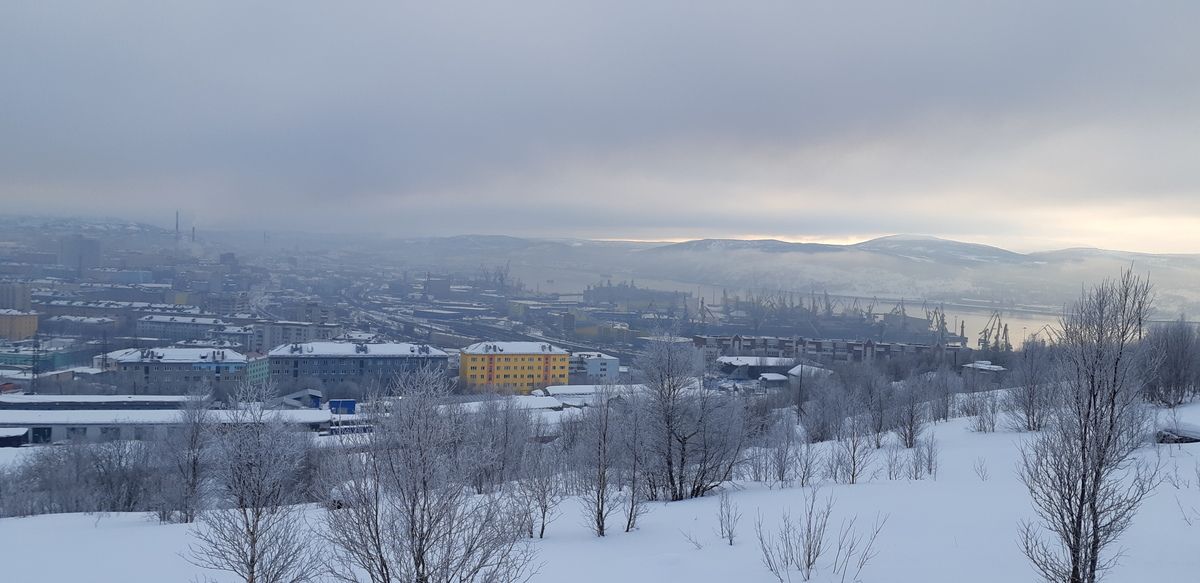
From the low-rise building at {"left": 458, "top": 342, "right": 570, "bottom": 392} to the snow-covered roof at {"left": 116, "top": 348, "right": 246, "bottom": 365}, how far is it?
40.3ft

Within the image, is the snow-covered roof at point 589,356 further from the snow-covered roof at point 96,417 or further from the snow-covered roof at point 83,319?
the snow-covered roof at point 83,319

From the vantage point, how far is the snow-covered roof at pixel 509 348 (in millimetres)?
39875

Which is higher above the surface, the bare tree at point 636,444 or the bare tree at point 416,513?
the bare tree at point 416,513

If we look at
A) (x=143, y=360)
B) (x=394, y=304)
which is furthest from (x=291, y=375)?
(x=394, y=304)

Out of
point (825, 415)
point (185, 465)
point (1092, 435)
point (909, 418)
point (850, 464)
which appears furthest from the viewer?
point (825, 415)

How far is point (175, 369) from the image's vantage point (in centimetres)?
3606

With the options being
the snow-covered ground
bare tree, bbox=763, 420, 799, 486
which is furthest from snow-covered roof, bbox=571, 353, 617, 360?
the snow-covered ground

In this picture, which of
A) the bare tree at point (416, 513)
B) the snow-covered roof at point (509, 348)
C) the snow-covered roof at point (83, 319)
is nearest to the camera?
the bare tree at point (416, 513)

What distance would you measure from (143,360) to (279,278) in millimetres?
33556

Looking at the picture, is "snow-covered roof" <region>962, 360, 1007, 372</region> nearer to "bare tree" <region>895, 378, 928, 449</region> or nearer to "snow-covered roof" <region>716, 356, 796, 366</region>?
"snow-covered roof" <region>716, 356, 796, 366</region>

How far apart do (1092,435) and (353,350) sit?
37.2 metres

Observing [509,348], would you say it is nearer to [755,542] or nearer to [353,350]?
[353,350]

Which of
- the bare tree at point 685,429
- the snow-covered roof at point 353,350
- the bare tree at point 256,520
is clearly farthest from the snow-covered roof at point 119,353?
the bare tree at point 256,520

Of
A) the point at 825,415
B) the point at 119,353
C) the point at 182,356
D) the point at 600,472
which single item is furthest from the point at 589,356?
the point at 600,472
